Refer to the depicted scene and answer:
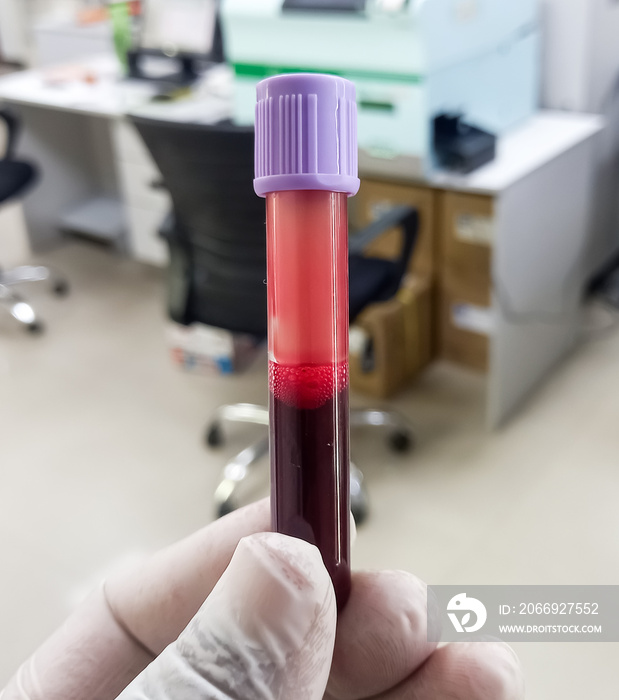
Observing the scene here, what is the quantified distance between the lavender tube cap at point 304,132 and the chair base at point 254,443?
1.42m

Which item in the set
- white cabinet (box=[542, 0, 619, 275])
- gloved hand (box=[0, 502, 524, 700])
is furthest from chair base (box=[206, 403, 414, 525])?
gloved hand (box=[0, 502, 524, 700])

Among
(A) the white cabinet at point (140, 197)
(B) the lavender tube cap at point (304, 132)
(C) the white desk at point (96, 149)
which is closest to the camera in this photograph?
(B) the lavender tube cap at point (304, 132)

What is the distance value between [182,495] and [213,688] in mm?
1554

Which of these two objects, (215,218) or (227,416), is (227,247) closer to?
(215,218)

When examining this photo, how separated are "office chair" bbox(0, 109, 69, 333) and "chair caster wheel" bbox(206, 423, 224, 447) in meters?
1.05

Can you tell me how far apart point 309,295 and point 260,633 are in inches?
7.5

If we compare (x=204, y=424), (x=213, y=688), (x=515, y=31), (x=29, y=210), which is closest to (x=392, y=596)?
(x=213, y=688)

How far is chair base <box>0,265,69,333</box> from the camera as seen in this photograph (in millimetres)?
2779

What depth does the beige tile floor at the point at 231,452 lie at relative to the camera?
5.26 feet

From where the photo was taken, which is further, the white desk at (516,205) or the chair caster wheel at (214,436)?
the chair caster wheel at (214,436)

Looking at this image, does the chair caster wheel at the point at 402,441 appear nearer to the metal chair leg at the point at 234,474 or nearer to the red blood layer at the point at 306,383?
the metal chair leg at the point at 234,474

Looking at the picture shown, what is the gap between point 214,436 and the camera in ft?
6.90

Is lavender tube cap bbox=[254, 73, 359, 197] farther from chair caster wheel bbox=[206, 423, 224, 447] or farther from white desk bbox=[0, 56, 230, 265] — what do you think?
white desk bbox=[0, 56, 230, 265]

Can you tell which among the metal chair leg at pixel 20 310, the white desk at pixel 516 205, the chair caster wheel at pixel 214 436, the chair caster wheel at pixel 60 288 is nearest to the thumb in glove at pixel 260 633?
the white desk at pixel 516 205
